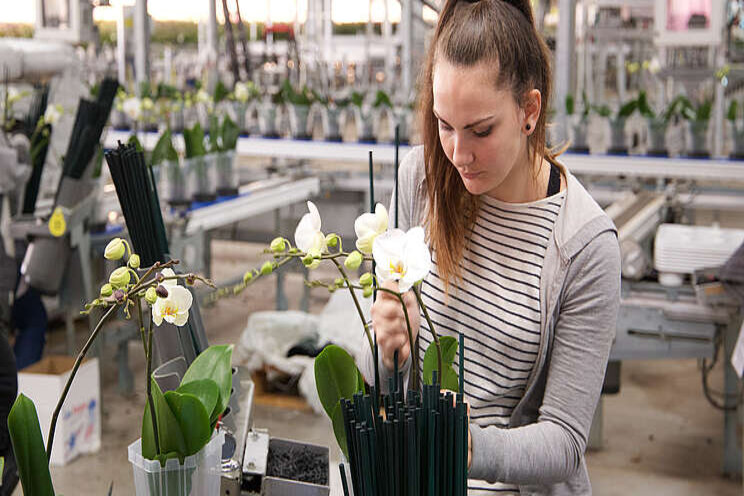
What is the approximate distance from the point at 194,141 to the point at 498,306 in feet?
9.05

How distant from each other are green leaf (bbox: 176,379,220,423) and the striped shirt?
1.13ft

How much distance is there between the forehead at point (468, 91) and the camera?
3.60 feet

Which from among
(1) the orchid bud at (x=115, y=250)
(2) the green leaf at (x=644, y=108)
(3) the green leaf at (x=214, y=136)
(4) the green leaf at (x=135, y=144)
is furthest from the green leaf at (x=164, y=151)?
(1) the orchid bud at (x=115, y=250)

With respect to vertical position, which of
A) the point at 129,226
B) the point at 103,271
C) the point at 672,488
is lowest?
the point at 672,488

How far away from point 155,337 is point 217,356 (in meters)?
0.15

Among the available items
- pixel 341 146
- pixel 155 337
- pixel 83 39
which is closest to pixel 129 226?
pixel 155 337

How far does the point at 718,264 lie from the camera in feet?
9.94

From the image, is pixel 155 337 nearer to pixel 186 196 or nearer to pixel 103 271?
pixel 186 196

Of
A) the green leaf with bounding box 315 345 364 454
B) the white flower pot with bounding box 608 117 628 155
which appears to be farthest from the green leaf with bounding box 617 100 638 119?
the green leaf with bounding box 315 345 364 454

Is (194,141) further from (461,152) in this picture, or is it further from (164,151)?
(461,152)

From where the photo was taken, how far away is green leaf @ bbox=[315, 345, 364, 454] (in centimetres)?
98

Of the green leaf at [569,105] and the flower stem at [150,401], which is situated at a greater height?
the green leaf at [569,105]

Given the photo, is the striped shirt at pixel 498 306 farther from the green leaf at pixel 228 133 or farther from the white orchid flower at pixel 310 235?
the green leaf at pixel 228 133

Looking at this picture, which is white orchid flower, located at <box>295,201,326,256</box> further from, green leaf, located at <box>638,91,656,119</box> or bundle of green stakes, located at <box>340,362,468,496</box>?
green leaf, located at <box>638,91,656,119</box>
